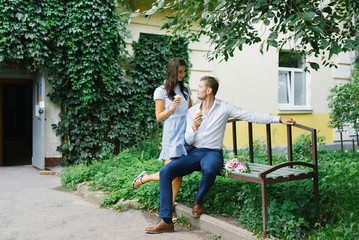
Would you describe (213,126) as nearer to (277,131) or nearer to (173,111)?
(173,111)

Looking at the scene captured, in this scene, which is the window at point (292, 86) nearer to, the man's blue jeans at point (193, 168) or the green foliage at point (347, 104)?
the green foliage at point (347, 104)

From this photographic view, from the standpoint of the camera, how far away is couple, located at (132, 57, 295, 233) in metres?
3.81

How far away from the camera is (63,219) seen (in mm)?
4398

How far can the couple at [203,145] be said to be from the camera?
3807 millimetres

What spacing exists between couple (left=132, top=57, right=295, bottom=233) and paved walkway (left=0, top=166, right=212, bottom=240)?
0.33 m

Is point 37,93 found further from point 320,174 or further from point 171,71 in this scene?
point 320,174

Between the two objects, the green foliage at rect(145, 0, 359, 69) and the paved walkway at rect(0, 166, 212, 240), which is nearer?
the green foliage at rect(145, 0, 359, 69)

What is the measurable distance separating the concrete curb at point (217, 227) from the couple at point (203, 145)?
11 centimetres

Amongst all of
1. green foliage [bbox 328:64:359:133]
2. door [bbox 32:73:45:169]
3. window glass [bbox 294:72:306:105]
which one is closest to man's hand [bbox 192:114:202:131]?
green foliage [bbox 328:64:359:133]

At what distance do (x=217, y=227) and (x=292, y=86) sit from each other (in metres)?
8.24

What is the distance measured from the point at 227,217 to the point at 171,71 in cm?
181

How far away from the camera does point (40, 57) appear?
25.0ft

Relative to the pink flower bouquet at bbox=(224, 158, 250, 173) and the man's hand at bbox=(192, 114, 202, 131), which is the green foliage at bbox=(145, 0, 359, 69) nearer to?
the man's hand at bbox=(192, 114, 202, 131)

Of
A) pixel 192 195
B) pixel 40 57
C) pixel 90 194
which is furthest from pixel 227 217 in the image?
pixel 40 57
